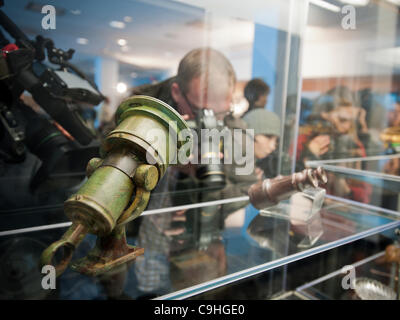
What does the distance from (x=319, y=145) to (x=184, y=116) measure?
74 cm

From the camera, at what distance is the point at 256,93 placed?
4.10 feet

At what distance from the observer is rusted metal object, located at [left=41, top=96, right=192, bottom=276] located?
56 centimetres

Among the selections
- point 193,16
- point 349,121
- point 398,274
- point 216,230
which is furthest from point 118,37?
point 398,274

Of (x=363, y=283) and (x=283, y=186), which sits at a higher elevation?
(x=283, y=186)

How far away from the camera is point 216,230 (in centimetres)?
100

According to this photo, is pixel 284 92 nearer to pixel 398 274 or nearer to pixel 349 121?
pixel 349 121

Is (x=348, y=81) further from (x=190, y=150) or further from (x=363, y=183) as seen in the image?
(x=190, y=150)

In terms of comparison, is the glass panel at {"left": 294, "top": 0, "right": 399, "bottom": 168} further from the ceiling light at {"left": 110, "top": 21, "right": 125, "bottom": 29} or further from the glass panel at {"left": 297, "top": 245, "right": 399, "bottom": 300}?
the ceiling light at {"left": 110, "top": 21, "right": 125, "bottom": 29}

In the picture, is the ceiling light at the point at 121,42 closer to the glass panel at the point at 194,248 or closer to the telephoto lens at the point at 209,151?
the telephoto lens at the point at 209,151

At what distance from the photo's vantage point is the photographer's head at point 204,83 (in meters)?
0.96

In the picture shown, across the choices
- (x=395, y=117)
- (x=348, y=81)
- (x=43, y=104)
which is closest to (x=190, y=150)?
(x=43, y=104)

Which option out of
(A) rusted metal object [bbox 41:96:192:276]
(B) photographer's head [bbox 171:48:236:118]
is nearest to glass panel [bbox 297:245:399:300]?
(B) photographer's head [bbox 171:48:236:118]

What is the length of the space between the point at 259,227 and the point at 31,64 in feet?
2.63

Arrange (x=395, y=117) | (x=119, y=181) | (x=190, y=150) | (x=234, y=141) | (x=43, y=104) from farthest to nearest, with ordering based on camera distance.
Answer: (x=395, y=117) → (x=234, y=141) → (x=43, y=104) → (x=190, y=150) → (x=119, y=181)
